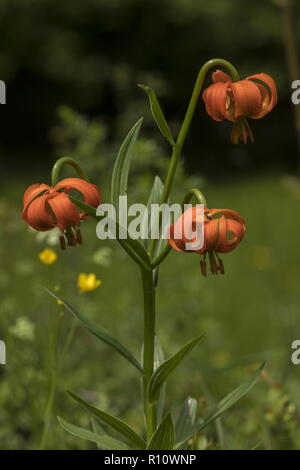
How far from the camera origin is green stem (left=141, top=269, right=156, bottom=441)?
103cm

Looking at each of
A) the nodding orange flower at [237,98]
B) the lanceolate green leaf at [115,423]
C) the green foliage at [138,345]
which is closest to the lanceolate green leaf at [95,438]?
the lanceolate green leaf at [115,423]

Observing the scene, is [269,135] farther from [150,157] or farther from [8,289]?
[150,157]

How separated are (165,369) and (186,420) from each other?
16 centimetres

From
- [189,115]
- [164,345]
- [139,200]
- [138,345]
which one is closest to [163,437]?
[189,115]

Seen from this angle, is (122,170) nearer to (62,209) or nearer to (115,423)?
(62,209)

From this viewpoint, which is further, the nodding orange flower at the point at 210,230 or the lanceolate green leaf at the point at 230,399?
the lanceolate green leaf at the point at 230,399

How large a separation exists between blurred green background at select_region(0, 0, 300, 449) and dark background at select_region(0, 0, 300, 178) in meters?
0.02

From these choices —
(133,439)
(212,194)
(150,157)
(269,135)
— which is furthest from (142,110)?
(269,135)

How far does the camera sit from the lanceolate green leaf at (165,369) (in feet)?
3.29

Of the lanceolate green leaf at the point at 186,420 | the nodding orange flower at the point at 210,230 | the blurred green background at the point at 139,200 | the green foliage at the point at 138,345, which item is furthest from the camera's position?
the blurred green background at the point at 139,200

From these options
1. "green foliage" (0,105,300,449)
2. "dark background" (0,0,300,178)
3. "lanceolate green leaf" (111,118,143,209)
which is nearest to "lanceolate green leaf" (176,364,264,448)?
"green foliage" (0,105,300,449)

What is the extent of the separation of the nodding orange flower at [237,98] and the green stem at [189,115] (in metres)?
0.01

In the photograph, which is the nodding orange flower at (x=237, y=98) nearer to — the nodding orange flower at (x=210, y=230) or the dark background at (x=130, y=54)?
the nodding orange flower at (x=210, y=230)

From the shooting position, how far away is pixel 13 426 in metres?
1.89
